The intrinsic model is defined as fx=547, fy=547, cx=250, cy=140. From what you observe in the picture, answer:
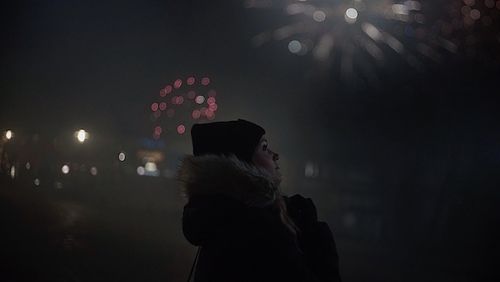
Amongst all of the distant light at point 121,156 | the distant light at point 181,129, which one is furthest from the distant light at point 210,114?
the distant light at point 121,156

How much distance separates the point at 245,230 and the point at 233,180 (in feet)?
0.74

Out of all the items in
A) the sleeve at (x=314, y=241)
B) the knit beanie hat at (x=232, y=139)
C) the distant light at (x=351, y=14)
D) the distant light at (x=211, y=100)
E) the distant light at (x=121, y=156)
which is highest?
the distant light at (x=211, y=100)

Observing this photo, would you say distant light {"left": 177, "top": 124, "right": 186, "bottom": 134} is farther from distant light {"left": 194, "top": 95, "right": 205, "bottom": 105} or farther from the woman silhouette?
the woman silhouette

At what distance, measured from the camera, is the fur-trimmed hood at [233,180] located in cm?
225

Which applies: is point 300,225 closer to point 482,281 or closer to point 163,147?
point 482,281

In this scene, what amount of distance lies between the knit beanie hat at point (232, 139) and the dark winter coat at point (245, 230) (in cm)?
10

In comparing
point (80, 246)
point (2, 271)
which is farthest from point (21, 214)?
point (2, 271)

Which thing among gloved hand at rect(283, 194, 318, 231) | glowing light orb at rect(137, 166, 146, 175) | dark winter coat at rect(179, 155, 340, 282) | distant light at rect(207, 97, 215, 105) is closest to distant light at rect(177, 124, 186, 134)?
distant light at rect(207, 97, 215, 105)

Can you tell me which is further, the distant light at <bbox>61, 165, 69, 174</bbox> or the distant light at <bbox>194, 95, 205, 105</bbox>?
the distant light at <bbox>194, 95, 205, 105</bbox>

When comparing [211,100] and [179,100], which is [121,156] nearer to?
[179,100]

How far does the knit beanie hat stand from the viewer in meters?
2.42

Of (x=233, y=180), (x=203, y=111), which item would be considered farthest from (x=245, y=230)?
(x=203, y=111)

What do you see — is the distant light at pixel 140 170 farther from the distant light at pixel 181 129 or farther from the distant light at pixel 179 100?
the distant light at pixel 179 100

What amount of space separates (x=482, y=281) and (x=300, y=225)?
14.4 metres
